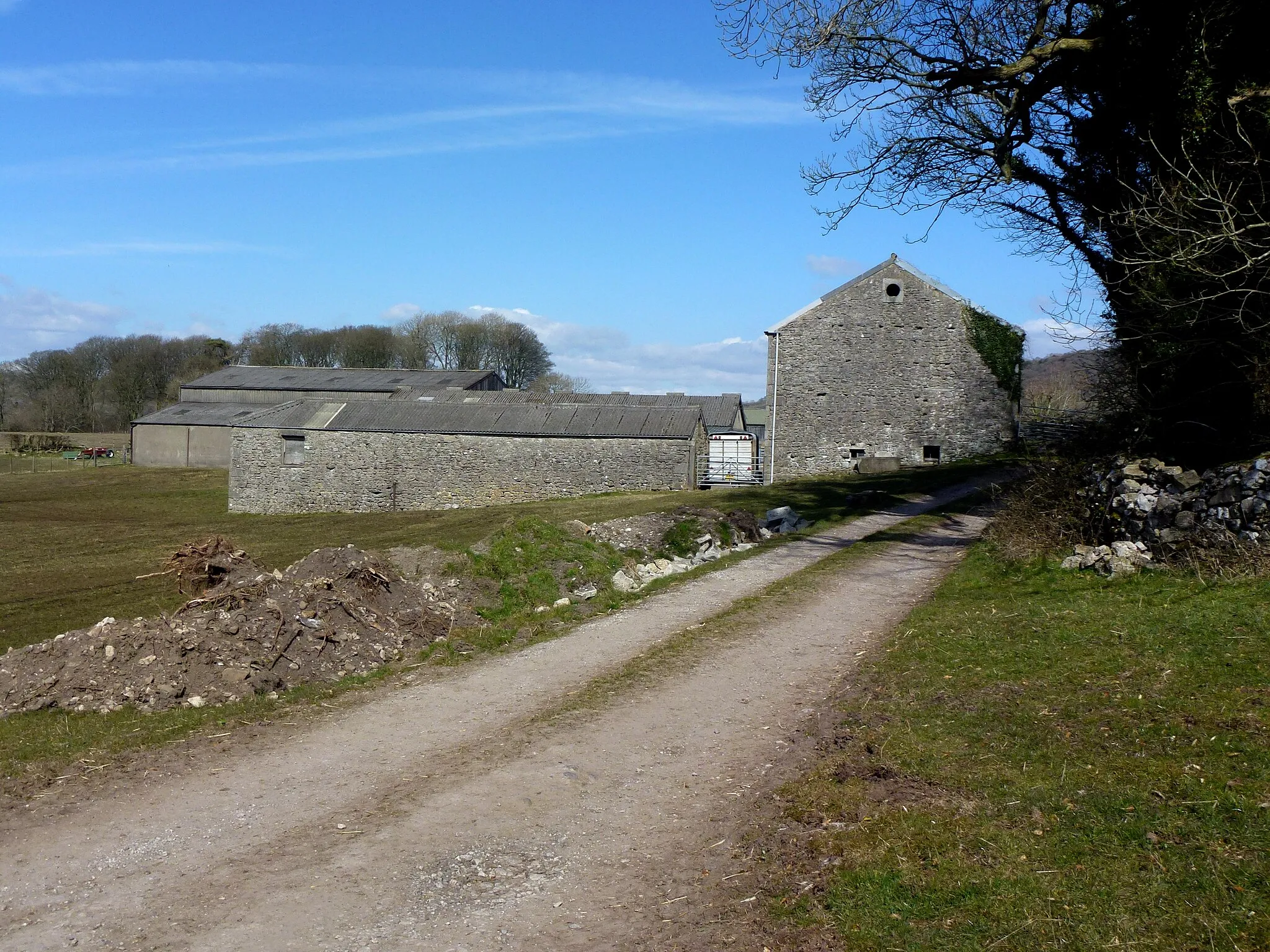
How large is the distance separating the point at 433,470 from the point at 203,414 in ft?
104

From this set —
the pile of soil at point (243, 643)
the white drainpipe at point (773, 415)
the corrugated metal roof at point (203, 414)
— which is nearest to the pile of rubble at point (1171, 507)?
the pile of soil at point (243, 643)

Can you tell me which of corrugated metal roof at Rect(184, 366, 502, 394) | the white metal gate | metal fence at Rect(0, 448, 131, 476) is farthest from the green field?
corrugated metal roof at Rect(184, 366, 502, 394)

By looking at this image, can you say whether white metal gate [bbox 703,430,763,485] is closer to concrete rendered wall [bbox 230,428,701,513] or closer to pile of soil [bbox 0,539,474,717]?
concrete rendered wall [bbox 230,428,701,513]

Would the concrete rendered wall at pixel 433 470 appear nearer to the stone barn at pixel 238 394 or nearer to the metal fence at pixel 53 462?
the stone barn at pixel 238 394

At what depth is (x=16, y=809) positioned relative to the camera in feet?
19.7

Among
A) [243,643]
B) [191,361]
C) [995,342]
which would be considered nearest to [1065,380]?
[995,342]

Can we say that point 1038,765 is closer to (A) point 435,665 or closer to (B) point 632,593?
(A) point 435,665

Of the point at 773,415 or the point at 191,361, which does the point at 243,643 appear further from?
the point at 191,361

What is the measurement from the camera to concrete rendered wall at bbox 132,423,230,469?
204 feet

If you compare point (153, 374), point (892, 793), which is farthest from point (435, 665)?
point (153, 374)

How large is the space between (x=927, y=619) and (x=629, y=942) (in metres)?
6.87

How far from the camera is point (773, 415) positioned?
124 ft

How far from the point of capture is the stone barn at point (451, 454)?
3825cm

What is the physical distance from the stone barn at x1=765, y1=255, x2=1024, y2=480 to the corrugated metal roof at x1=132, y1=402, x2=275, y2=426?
3890 cm
